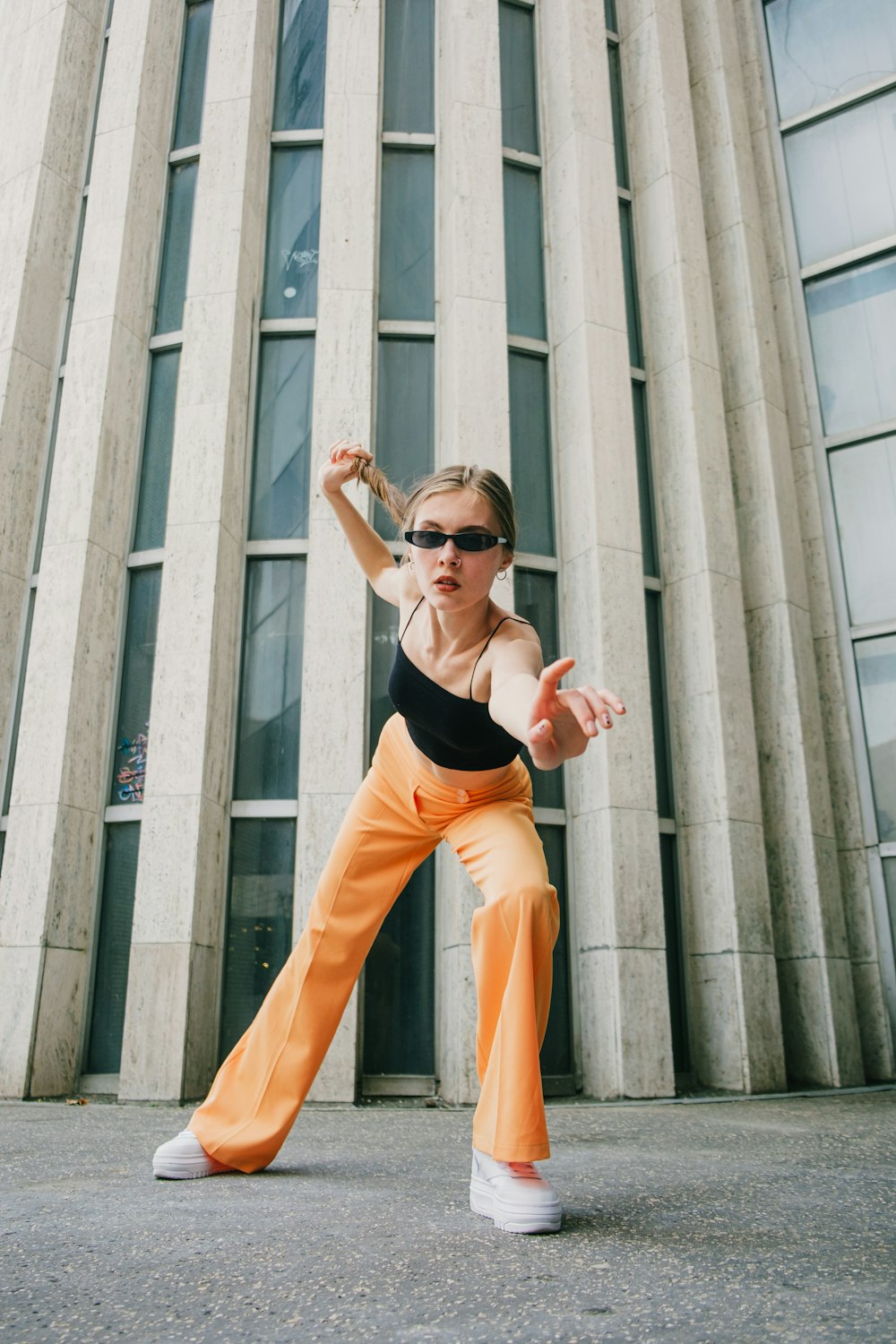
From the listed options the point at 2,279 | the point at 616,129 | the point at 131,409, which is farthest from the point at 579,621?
the point at 2,279

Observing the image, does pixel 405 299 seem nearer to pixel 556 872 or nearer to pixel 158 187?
pixel 158 187

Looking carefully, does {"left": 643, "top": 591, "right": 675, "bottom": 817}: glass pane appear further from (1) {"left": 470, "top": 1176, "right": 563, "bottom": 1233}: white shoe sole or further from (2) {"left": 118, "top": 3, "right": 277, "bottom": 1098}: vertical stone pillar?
(1) {"left": 470, "top": 1176, "right": 563, "bottom": 1233}: white shoe sole

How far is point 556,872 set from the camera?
6641 mm

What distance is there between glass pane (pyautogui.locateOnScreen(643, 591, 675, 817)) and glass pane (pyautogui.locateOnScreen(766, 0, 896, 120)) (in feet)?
17.1

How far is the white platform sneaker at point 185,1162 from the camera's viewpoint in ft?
10.3

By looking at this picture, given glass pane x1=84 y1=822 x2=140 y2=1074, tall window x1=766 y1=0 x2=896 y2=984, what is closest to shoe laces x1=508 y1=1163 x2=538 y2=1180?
glass pane x1=84 y1=822 x2=140 y2=1074

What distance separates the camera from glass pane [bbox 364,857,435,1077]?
615 centimetres

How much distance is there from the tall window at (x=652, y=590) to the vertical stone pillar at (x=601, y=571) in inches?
16.4

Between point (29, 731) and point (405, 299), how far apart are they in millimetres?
4243

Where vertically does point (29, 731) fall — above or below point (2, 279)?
below

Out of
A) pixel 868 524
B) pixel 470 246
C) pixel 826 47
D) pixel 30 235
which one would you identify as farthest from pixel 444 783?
pixel 826 47

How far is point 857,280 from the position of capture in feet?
27.9

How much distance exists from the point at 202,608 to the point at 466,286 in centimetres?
307

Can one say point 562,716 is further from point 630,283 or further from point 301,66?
point 301,66
